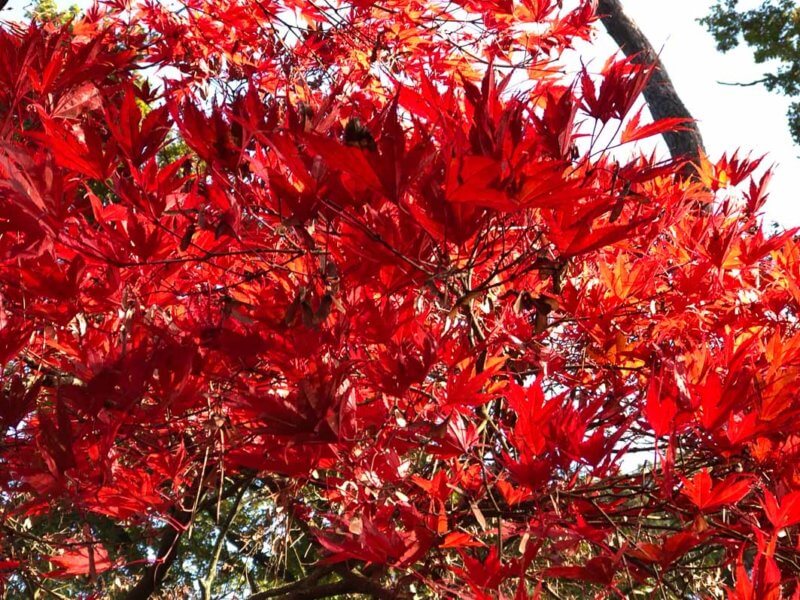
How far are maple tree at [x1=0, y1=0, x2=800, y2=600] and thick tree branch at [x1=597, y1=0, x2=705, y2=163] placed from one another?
1575 mm

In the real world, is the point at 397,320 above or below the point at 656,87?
below

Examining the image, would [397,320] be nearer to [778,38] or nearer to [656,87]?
[656,87]

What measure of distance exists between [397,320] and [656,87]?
2698mm

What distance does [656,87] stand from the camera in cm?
332

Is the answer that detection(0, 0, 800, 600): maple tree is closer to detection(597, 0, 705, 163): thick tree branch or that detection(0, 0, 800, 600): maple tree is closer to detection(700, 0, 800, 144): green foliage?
detection(597, 0, 705, 163): thick tree branch

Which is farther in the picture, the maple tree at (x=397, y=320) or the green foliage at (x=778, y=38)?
the green foliage at (x=778, y=38)

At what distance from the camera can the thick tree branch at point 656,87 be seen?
3180 mm

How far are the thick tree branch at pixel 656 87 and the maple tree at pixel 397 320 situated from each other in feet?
5.17

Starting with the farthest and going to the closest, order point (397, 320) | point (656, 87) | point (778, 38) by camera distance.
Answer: point (778, 38) → point (656, 87) → point (397, 320)

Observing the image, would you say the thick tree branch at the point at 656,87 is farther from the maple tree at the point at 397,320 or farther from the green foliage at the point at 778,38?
the green foliage at the point at 778,38

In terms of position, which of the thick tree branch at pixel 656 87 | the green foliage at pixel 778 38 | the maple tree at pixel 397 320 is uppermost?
the green foliage at pixel 778 38

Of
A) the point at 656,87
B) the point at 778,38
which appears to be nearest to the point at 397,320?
the point at 656,87

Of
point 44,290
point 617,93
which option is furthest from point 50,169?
point 617,93

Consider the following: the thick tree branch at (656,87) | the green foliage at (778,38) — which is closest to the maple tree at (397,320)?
the thick tree branch at (656,87)
